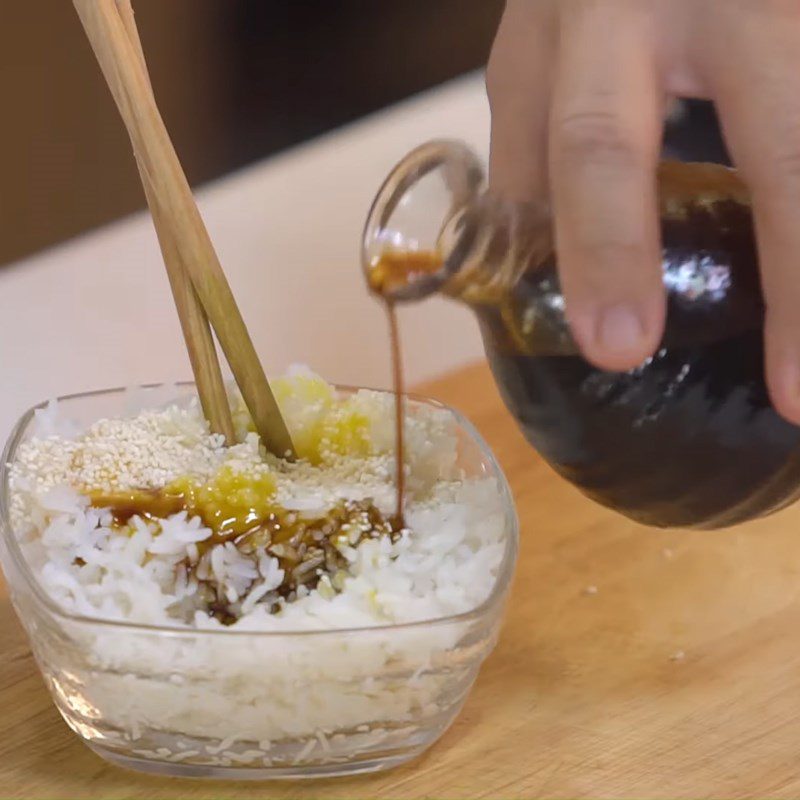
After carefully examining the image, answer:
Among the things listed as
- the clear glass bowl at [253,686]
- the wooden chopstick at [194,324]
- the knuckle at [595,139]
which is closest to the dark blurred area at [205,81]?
the wooden chopstick at [194,324]

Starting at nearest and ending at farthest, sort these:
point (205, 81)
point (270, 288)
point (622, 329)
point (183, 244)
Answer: point (622, 329) → point (183, 244) → point (270, 288) → point (205, 81)

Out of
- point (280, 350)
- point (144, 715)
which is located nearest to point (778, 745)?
point (144, 715)

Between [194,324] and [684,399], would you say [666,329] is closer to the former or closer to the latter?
[684,399]

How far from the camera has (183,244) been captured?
0.72m

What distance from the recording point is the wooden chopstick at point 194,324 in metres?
0.72

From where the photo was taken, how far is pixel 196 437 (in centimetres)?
75

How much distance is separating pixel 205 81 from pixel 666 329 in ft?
2.60

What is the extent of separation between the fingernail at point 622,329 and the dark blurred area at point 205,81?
69cm

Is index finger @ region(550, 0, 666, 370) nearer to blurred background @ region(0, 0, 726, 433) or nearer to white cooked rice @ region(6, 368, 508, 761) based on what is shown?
white cooked rice @ region(6, 368, 508, 761)

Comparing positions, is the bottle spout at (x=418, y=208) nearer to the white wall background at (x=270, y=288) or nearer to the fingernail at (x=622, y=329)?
the fingernail at (x=622, y=329)

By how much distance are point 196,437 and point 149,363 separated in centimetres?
34

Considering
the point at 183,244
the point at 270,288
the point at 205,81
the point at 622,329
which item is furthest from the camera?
the point at 205,81

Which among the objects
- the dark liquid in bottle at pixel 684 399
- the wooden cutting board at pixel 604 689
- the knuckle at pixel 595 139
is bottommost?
the wooden cutting board at pixel 604 689

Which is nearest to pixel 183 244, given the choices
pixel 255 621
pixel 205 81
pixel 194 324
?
pixel 194 324
